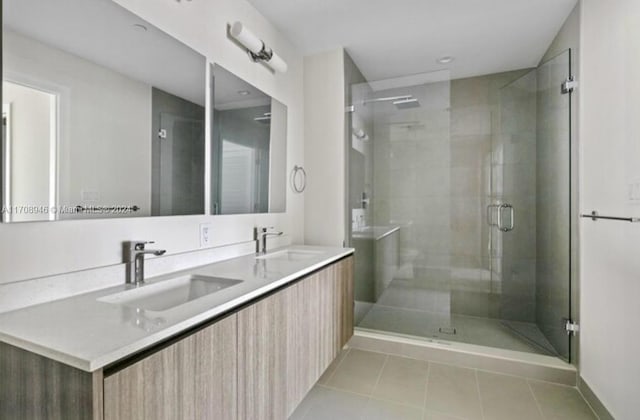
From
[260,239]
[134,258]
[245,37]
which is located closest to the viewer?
[134,258]

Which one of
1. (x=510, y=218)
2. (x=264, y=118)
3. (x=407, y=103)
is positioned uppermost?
(x=407, y=103)

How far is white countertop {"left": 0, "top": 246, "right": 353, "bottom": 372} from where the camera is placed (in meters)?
0.71

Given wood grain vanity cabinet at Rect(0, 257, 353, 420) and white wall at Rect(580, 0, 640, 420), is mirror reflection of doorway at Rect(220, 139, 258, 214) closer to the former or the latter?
wood grain vanity cabinet at Rect(0, 257, 353, 420)

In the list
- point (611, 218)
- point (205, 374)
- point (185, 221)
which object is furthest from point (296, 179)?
point (611, 218)

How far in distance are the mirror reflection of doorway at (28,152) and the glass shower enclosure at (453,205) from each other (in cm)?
214

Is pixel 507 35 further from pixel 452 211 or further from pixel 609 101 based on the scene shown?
pixel 452 211

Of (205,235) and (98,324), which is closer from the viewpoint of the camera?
(98,324)

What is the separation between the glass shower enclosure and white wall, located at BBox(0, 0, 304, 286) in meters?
0.56

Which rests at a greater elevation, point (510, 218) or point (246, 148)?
point (246, 148)

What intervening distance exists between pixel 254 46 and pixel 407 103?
1.58m

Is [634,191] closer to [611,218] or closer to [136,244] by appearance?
[611,218]

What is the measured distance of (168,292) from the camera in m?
1.36

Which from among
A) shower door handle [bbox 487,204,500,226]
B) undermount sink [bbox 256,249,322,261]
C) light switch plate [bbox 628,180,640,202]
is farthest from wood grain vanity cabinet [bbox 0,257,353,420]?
shower door handle [bbox 487,204,500,226]

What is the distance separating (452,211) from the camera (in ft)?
10.8
